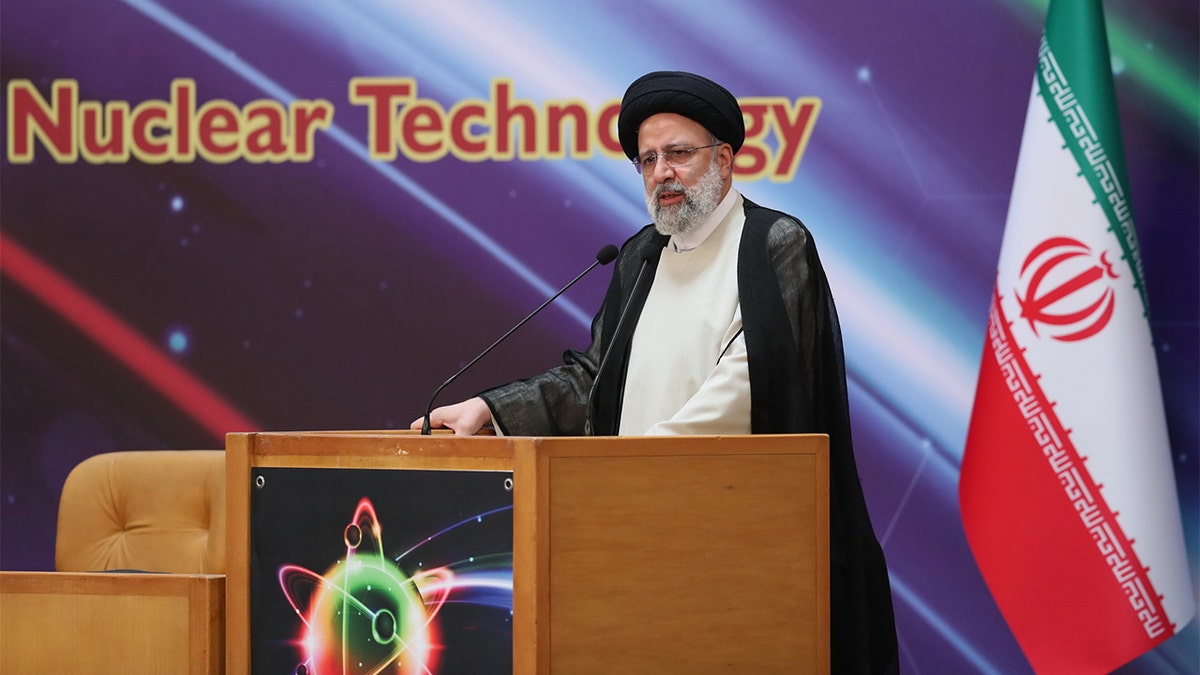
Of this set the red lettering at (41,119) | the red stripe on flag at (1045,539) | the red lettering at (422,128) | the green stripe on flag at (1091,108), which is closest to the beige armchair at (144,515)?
the red lettering at (422,128)

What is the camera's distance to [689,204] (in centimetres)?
268

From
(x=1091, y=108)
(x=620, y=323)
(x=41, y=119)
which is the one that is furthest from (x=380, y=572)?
(x=41, y=119)

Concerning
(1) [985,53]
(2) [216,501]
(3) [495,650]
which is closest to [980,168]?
(1) [985,53]

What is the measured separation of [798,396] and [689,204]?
492mm

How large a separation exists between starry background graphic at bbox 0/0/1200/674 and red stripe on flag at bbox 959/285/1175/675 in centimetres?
32

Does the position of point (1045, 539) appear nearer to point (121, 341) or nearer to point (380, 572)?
point (380, 572)

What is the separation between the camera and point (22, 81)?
4.30 meters

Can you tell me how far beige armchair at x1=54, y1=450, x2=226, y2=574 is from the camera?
339 cm

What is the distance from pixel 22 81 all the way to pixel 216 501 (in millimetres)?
1753

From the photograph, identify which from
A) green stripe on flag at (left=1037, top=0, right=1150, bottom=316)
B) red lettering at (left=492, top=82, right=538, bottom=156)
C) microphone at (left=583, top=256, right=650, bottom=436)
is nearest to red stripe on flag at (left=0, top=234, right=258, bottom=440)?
red lettering at (left=492, top=82, right=538, bottom=156)

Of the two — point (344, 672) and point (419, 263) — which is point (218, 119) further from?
point (344, 672)

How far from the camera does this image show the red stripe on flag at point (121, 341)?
13.8 ft

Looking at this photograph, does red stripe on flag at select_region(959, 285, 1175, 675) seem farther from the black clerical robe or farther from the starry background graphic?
the black clerical robe

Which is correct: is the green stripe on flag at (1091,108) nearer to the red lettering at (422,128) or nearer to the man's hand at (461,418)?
the red lettering at (422,128)
